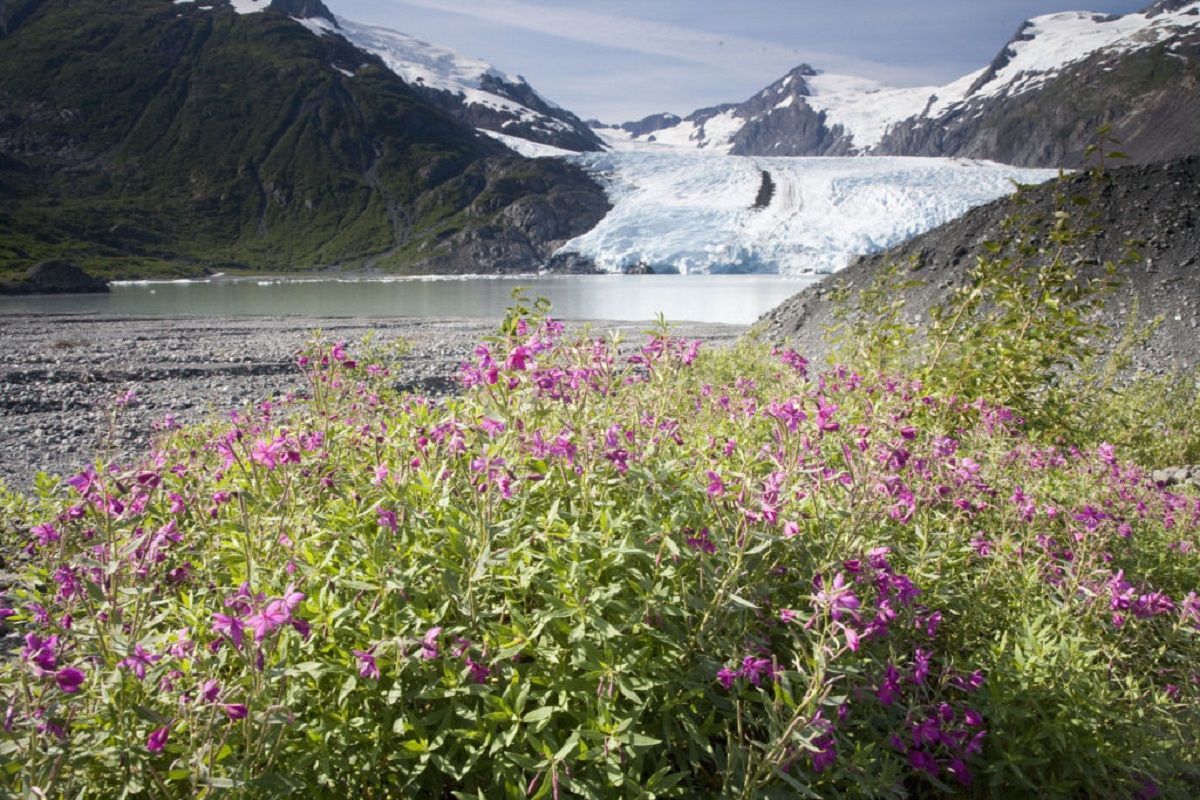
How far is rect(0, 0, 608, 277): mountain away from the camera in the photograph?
414 ft

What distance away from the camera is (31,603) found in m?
3.24

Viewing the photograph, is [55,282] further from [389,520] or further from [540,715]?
[540,715]

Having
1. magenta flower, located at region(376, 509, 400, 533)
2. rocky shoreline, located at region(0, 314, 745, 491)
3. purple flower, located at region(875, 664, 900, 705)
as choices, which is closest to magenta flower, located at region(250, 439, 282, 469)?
magenta flower, located at region(376, 509, 400, 533)

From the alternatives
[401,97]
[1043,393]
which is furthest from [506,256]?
[1043,393]

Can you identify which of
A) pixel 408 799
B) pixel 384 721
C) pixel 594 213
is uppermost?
pixel 594 213

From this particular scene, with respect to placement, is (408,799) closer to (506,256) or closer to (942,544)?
(942,544)

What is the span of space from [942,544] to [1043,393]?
508cm

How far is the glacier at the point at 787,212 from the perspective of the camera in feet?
247

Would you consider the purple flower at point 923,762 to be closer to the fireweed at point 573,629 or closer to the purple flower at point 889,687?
the fireweed at point 573,629

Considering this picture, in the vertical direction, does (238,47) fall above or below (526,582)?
above

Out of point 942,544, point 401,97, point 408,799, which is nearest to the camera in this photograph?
point 408,799

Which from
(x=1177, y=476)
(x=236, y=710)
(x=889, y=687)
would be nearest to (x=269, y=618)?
(x=236, y=710)

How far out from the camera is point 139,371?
17.3 m

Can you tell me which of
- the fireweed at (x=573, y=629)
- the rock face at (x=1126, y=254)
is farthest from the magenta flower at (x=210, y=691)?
the rock face at (x=1126, y=254)
